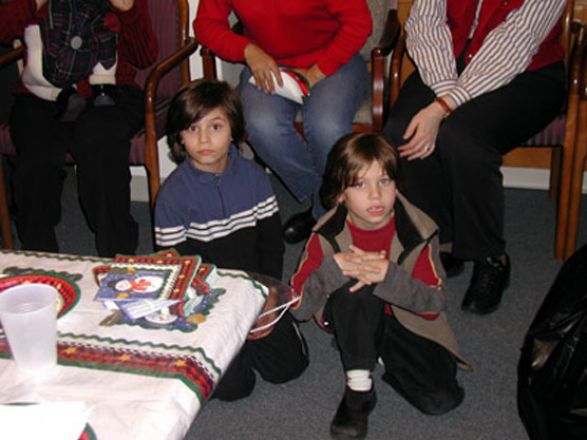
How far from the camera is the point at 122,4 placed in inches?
91.4

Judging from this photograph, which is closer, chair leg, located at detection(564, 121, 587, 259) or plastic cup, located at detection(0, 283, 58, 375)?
plastic cup, located at detection(0, 283, 58, 375)

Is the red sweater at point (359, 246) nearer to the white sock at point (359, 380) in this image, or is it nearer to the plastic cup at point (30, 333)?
the white sock at point (359, 380)

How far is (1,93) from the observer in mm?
2885

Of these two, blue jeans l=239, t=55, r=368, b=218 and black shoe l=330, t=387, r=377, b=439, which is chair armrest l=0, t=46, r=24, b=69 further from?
black shoe l=330, t=387, r=377, b=439

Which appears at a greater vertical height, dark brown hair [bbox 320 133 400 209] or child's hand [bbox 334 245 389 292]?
dark brown hair [bbox 320 133 400 209]

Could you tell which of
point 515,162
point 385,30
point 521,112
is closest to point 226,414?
point 521,112

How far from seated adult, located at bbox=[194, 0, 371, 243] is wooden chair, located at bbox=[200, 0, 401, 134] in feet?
0.19

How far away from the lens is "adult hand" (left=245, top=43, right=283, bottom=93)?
2303mm

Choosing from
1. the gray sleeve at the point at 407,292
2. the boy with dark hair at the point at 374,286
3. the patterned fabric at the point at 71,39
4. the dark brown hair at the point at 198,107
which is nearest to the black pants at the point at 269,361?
the boy with dark hair at the point at 374,286

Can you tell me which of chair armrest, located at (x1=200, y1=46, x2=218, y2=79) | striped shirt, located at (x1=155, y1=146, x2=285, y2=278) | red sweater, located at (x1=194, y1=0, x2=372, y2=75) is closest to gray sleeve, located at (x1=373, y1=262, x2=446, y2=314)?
striped shirt, located at (x1=155, y1=146, x2=285, y2=278)

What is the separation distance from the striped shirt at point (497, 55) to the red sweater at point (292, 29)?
0.26m

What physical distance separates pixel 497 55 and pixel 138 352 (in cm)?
152

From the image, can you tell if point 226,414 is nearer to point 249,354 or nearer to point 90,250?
point 249,354

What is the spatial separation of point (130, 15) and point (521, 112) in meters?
1.29
